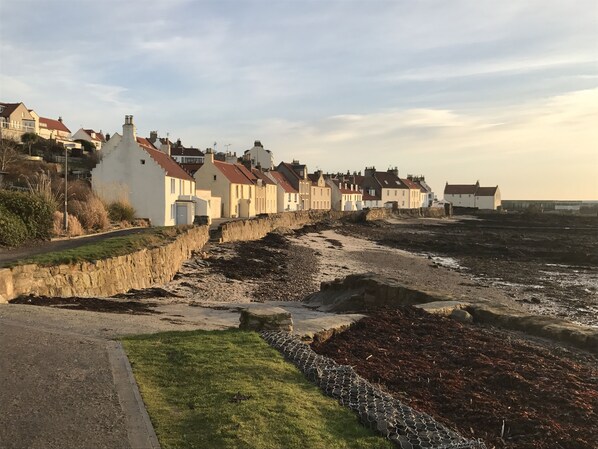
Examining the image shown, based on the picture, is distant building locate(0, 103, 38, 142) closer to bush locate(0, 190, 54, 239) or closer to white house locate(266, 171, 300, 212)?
white house locate(266, 171, 300, 212)

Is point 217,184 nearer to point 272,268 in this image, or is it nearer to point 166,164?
point 166,164

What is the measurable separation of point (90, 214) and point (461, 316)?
67.3 feet

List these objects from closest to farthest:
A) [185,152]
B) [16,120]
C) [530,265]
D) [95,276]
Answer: [95,276] < [530,265] < [16,120] < [185,152]

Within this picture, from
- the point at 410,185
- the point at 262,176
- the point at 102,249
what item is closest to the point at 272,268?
the point at 102,249

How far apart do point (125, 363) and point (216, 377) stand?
140 cm

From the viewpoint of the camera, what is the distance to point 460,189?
467 feet

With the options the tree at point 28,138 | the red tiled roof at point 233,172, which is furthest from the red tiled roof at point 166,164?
the tree at point 28,138

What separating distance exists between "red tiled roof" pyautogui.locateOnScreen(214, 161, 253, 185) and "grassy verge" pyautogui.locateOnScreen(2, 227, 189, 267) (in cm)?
3139

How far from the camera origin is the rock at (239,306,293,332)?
352 inches

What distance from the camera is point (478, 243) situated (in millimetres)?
51781

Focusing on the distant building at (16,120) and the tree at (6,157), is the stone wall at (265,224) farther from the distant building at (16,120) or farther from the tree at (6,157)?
the distant building at (16,120)

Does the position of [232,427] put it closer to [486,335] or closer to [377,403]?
[377,403]

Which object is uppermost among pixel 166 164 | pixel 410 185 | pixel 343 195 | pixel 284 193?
pixel 410 185

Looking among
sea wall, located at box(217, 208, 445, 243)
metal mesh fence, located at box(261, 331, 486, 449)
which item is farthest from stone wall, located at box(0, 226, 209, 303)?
sea wall, located at box(217, 208, 445, 243)
